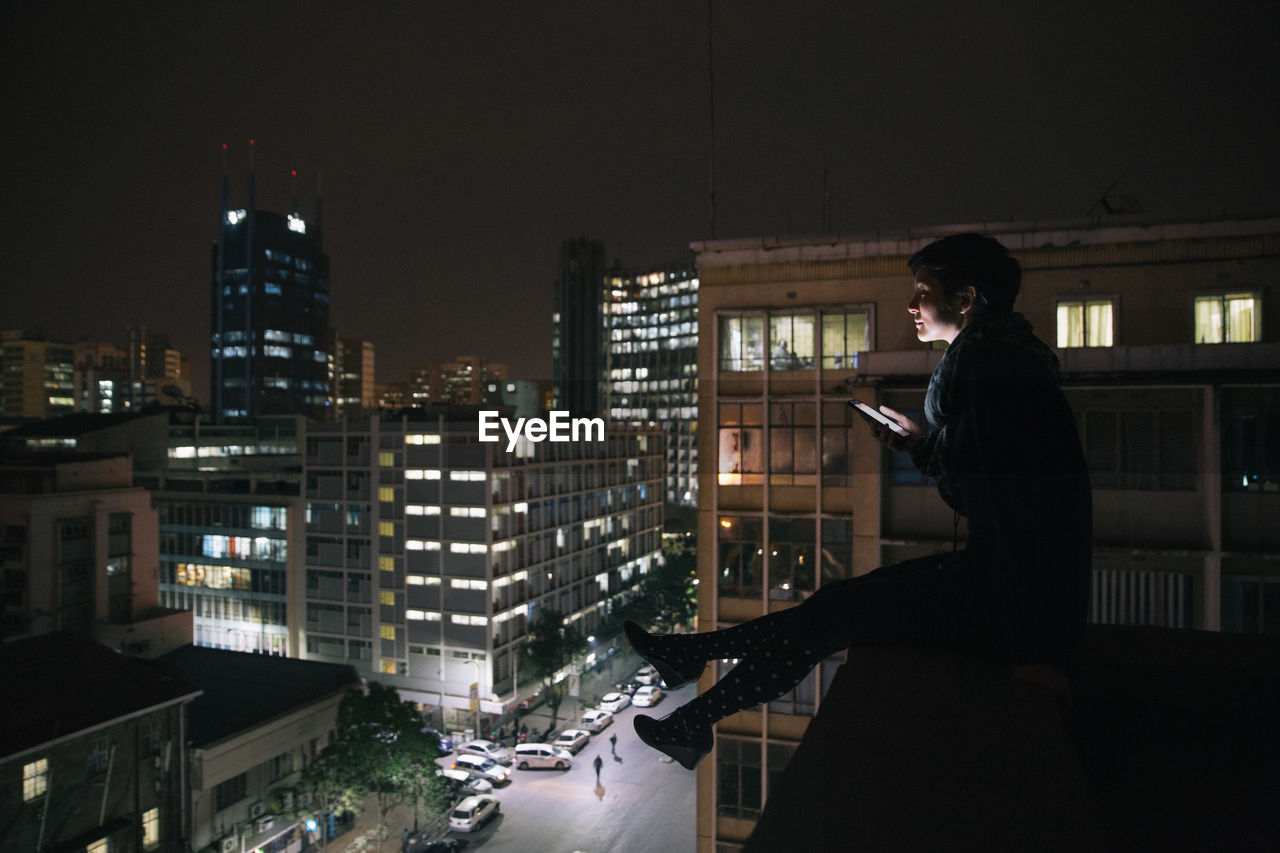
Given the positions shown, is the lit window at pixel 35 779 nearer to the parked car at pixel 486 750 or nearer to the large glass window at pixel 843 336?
the parked car at pixel 486 750

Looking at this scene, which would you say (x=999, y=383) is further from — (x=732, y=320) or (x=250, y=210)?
(x=250, y=210)

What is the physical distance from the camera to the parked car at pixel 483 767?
16.7 metres

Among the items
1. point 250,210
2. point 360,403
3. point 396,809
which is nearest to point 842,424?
point 396,809

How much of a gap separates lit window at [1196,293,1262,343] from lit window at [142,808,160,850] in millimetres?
13746

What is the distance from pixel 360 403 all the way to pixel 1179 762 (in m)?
93.7

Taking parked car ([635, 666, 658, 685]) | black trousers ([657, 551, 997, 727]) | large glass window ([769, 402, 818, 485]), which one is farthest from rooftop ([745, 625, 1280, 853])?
parked car ([635, 666, 658, 685])

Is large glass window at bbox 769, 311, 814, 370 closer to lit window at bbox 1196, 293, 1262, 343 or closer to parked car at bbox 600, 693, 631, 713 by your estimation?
lit window at bbox 1196, 293, 1262, 343

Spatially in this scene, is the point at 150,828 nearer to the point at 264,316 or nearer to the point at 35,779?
the point at 35,779

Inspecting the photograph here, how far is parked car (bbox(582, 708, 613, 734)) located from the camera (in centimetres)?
1959

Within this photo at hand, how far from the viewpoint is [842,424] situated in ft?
23.7

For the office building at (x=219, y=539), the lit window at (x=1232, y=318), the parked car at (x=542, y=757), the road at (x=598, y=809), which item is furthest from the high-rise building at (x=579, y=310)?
the lit window at (x=1232, y=318)

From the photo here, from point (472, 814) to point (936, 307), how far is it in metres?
15.5

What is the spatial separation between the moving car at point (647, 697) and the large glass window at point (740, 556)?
48.2 feet

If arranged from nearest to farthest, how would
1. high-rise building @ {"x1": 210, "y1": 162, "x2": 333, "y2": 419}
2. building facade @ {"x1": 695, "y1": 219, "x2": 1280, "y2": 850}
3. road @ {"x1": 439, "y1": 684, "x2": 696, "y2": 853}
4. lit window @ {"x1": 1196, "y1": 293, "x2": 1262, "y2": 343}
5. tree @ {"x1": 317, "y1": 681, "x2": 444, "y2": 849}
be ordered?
building facade @ {"x1": 695, "y1": 219, "x2": 1280, "y2": 850} < lit window @ {"x1": 1196, "y1": 293, "x2": 1262, "y2": 343} < tree @ {"x1": 317, "y1": 681, "x2": 444, "y2": 849} < road @ {"x1": 439, "y1": 684, "x2": 696, "y2": 853} < high-rise building @ {"x1": 210, "y1": 162, "x2": 333, "y2": 419}
